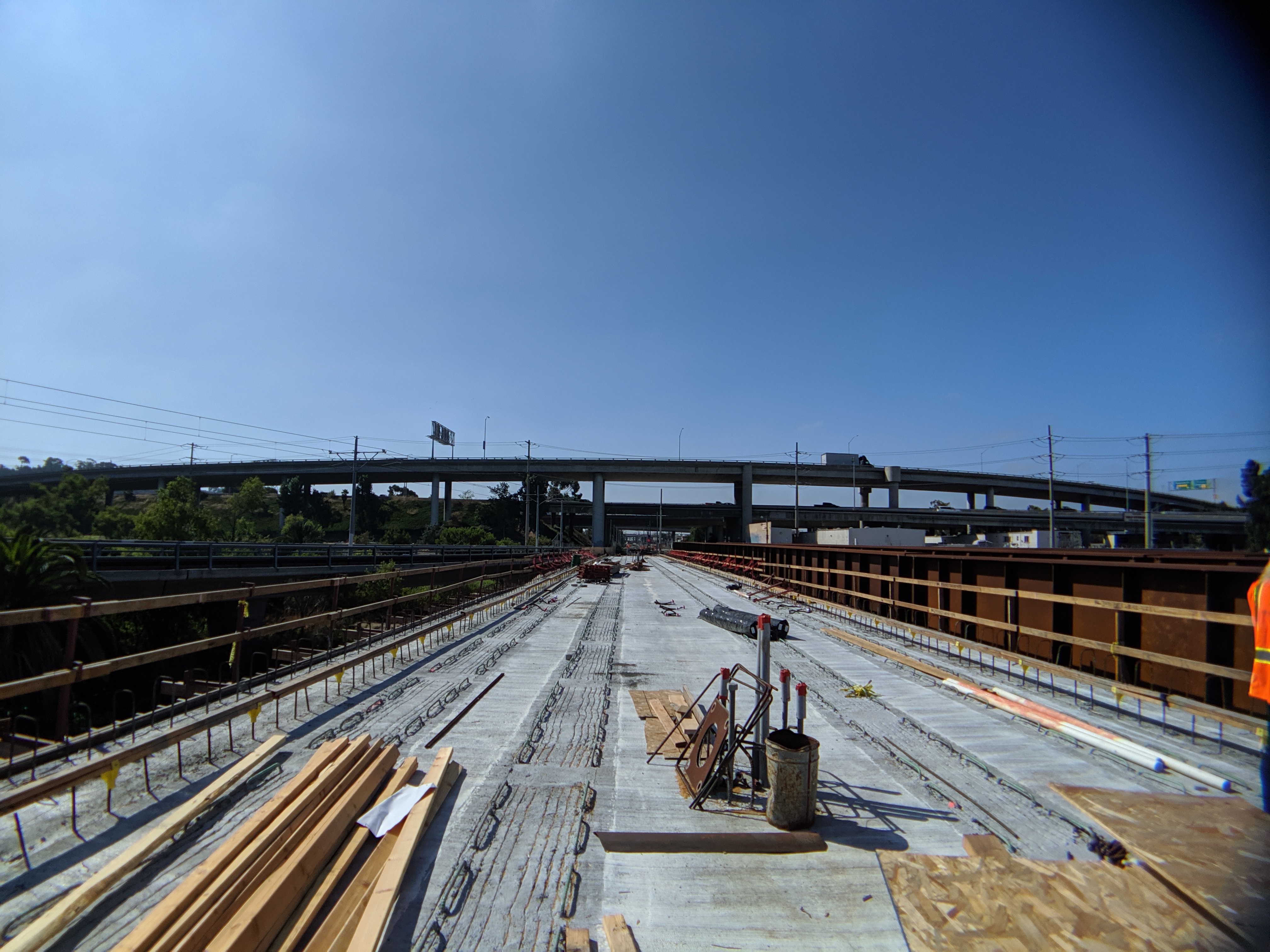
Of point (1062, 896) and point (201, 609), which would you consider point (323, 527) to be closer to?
point (201, 609)

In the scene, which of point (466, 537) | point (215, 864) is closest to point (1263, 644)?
point (215, 864)

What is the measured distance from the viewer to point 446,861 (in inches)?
180

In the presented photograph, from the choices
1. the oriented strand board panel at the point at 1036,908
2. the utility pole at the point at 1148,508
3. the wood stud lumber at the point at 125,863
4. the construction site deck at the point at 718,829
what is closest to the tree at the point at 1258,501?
the construction site deck at the point at 718,829

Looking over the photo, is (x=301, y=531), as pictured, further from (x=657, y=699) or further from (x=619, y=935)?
(x=619, y=935)

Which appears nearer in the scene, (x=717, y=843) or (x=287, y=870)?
(x=287, y=870)

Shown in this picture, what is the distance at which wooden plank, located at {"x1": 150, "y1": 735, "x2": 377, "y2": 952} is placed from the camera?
333cm

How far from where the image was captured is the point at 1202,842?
4.64m

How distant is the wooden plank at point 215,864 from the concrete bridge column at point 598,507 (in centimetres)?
7620

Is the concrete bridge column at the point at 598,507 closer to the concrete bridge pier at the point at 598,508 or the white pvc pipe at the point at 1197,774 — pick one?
the concrete bridge pier at the point at 598,508

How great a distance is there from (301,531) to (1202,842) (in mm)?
79547

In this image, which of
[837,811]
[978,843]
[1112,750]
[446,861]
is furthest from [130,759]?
[1112,750]

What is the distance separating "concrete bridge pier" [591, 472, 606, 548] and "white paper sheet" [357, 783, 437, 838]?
3002 inches

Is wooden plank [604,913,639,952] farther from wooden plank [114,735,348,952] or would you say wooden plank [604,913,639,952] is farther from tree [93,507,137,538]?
tree [93,507,137,538]

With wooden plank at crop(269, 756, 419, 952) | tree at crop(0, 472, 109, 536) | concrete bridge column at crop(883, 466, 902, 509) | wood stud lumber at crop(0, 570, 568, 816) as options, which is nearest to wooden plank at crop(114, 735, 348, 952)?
wooden plank at crop(269, 756, 419, 952)
